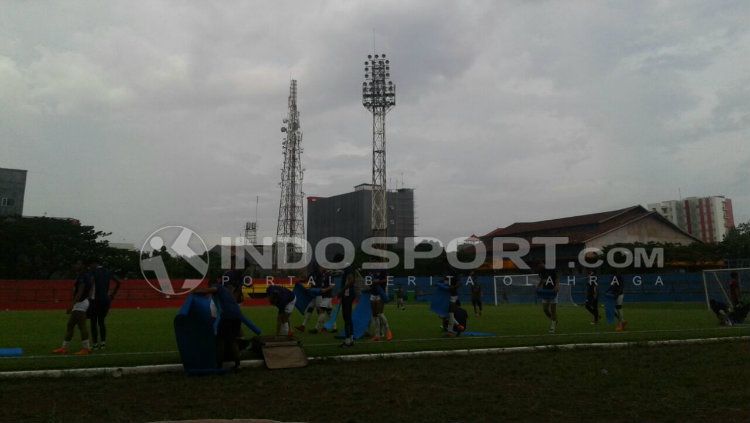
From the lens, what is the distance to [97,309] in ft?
41.5

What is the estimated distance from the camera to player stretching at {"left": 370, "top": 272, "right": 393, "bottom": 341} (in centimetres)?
1391

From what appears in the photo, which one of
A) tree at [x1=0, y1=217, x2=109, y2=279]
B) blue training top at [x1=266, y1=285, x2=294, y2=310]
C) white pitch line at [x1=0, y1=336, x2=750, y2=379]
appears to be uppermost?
tree at [x1=0, y1=217, x2=109, y2=279]

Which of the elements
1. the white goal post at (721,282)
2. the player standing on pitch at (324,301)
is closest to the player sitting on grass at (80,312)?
the player standing on pitch at (324,301)

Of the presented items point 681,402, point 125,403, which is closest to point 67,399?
point 125,403

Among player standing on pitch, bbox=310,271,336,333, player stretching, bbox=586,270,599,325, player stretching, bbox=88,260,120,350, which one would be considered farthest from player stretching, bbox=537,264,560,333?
player stretching, bbox=88,260,120,350

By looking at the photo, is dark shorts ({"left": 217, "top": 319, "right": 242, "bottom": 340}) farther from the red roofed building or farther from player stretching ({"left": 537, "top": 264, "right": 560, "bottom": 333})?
the red roofed building

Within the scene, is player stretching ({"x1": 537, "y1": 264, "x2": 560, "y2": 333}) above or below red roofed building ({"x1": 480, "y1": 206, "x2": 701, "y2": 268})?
below

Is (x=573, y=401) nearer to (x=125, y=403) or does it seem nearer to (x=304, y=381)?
(x=304, y=381)

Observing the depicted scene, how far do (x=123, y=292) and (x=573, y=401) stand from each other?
4185cm

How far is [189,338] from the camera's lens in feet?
30.6

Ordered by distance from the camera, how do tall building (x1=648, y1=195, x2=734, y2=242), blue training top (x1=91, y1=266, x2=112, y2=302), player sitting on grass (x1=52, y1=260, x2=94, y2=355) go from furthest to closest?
tall building (x1=648, y1=195, x2=734, y2=242) < blue training top (x1=91, y1=266, x2=112, y2=302) < player sitting on grass (x1=52, y1=260, x2=94, y2=355)

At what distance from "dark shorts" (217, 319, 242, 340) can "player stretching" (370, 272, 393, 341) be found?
4646 millimetres

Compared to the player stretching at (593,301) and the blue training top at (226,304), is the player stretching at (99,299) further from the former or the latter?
the player stretching at (593,301)

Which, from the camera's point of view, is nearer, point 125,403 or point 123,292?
point 125,403
